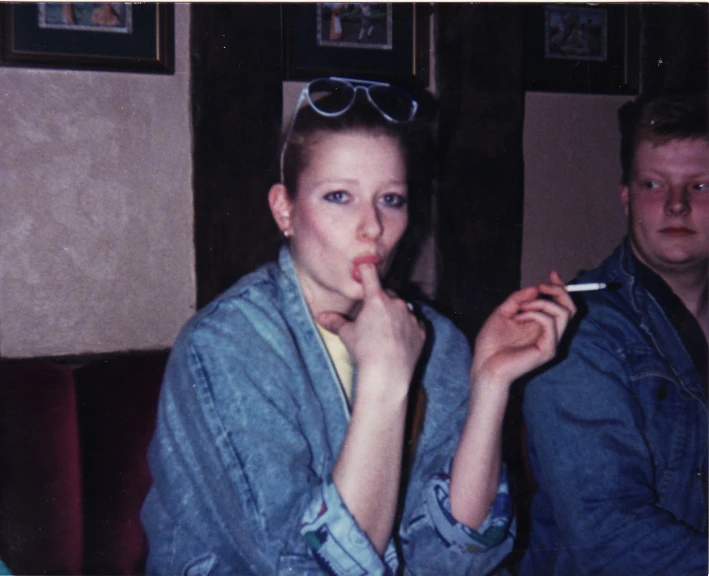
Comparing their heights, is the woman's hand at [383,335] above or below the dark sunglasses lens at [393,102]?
below

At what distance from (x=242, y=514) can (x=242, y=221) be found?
56 centimetres

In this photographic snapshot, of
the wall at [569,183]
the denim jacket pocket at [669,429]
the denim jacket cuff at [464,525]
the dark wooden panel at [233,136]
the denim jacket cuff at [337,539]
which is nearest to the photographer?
the denim jacket cuff at [337,539]

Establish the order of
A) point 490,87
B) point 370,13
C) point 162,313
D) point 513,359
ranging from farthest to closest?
point 490,87, point 162,313, point 370,13, point 513,359

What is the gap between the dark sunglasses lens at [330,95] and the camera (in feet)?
3.02

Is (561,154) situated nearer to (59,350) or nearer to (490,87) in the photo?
(490,87)

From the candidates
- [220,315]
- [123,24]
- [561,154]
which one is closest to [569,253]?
[561,154]

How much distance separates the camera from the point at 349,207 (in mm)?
886

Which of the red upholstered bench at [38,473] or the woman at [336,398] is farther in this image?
the red upholstered bench at [38,473]

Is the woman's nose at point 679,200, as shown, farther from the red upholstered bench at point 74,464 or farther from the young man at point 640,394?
the red upholstered bench at point 74,464

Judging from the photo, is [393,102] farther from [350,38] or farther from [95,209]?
[95,209]

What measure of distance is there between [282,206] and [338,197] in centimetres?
12

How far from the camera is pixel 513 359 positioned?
889mm

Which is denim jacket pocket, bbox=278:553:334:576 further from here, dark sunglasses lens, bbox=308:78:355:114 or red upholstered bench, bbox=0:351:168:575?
dark sunglasses lens, bbox=308:78:355:114

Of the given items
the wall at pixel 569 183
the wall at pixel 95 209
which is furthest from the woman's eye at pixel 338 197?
the wall at pixel 569 183
